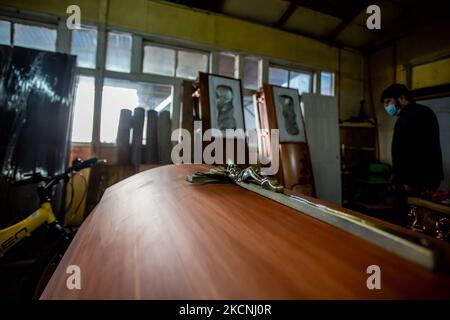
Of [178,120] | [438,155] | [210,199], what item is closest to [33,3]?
[178,120]

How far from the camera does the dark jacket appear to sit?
226 cm

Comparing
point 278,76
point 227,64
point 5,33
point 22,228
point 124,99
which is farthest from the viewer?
point 278,76

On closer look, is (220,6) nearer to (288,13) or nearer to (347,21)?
(288,13)

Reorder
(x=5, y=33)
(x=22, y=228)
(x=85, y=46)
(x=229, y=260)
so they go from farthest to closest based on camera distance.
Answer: (x=85, y=46), (x=5, y=33), (x=22, y=228), (x=229, y=260)

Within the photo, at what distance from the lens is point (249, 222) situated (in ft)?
1.51

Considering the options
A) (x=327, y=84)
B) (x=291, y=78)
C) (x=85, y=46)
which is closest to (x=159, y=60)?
(x=85, y=46)

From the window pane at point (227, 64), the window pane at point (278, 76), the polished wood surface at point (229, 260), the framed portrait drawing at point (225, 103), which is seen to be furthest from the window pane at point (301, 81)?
the polished wood surface at point (229, 260)

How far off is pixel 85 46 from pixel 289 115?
3247 mm

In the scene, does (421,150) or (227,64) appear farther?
(227,64)

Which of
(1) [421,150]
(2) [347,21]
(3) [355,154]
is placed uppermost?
(2) [347,21]

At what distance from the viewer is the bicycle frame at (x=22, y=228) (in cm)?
137

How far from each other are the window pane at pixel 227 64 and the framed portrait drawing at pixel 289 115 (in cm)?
98

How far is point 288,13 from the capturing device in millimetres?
4062

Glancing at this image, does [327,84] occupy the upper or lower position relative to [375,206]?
upper
